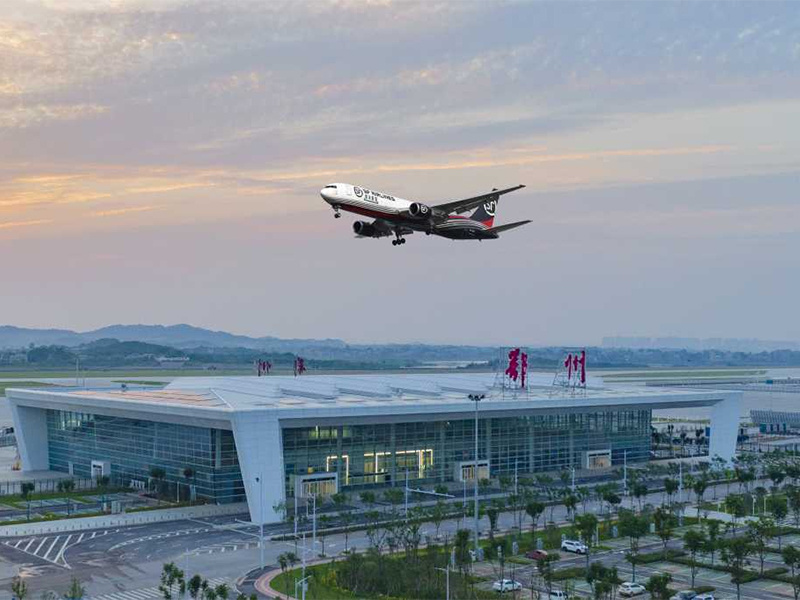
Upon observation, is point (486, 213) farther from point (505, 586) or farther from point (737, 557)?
point (737, 557)

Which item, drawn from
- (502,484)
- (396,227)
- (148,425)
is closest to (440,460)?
(502,484)

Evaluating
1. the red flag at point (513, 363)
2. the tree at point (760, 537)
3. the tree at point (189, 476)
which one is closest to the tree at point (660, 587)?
the tree at point (760, 537)

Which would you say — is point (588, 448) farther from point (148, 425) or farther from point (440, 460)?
point (148, 425)

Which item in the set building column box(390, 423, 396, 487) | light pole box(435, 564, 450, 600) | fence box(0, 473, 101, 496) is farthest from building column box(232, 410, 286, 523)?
fence box(0, 473, 101, 496)

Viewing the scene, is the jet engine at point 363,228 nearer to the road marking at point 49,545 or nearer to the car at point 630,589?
the car at point 630,589

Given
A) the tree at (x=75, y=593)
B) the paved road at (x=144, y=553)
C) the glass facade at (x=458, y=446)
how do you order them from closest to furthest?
the tree at (x=75, y=593)
the paved road at (x=144, y=553)
the glass facade at (x=458, y=446)

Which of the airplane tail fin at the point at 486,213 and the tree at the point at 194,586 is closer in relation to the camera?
the tree at the point at 194,586
